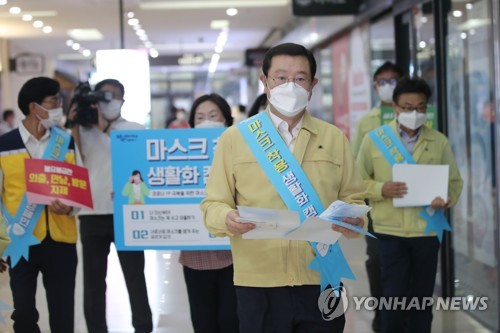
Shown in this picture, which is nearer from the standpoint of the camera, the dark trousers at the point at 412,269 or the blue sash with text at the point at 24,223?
the blue sash with text at the point at 24,223

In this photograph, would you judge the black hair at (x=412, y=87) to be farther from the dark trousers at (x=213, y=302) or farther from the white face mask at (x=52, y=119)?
the white face mask at (x=52, y=119)

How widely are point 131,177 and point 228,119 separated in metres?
0.64

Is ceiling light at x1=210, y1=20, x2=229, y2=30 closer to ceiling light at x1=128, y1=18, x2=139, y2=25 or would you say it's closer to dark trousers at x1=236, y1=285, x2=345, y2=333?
ceiling light at x1=128, y1=18, x2=139, y2=25

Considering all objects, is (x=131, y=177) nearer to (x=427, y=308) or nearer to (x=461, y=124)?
(x=427, y=308)

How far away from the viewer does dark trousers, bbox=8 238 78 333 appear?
4.36 m

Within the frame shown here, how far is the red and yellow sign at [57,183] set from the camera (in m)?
4.32

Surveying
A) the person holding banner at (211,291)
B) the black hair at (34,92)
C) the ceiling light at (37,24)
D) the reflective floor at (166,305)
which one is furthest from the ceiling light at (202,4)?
the person holding banner at (211,291)

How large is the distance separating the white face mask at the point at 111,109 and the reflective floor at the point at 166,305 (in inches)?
46.7

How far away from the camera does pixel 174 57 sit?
19219mm

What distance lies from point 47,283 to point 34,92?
1.06 meters

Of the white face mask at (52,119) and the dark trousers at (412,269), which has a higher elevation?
the white face mask at (52,119)

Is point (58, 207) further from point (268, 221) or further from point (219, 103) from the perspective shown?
point (268, 221)

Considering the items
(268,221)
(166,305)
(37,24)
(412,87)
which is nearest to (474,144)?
(412,87)

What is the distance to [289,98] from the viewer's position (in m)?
2.98
